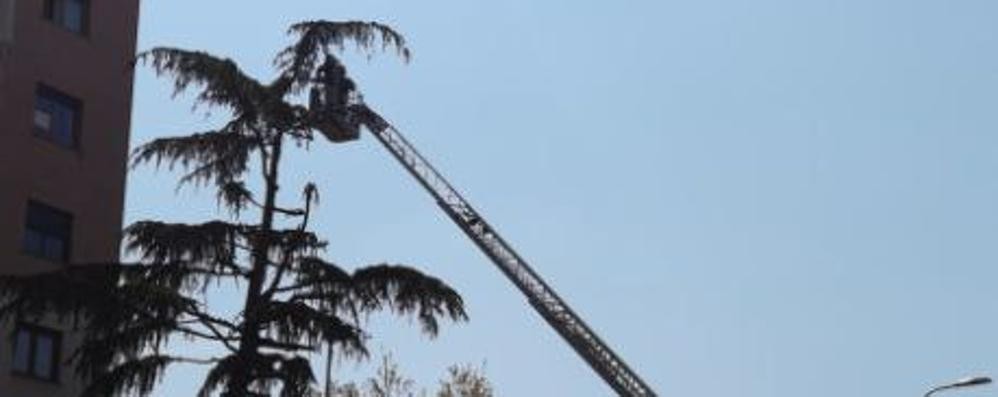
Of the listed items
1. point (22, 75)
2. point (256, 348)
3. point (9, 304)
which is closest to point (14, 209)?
point (22, 75)

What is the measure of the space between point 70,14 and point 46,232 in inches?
193

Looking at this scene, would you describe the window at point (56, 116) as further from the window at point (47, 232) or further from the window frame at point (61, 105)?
the window at point (47, 232)

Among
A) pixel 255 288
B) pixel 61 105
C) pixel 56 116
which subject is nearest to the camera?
pixel 255 288

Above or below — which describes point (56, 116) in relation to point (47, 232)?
above

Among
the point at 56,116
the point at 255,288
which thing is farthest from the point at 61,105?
the point at 255,288

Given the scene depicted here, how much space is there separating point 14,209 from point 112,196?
3532mm

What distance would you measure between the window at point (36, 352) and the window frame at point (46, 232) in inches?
64.3

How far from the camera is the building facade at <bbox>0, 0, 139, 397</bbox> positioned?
4275cm

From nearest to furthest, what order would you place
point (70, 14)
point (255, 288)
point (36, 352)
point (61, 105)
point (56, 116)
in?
point (255, 288)
point (36, 352)
point (56, 116)
point (61, 105)
point (70, 14)

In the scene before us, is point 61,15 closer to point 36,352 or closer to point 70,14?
point 70,14

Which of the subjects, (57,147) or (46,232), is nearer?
(46,232)

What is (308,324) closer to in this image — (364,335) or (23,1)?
(364,335)

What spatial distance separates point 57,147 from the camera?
146 ft

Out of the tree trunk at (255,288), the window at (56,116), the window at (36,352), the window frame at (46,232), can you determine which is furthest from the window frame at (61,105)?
the tree trunk at (255,288)
